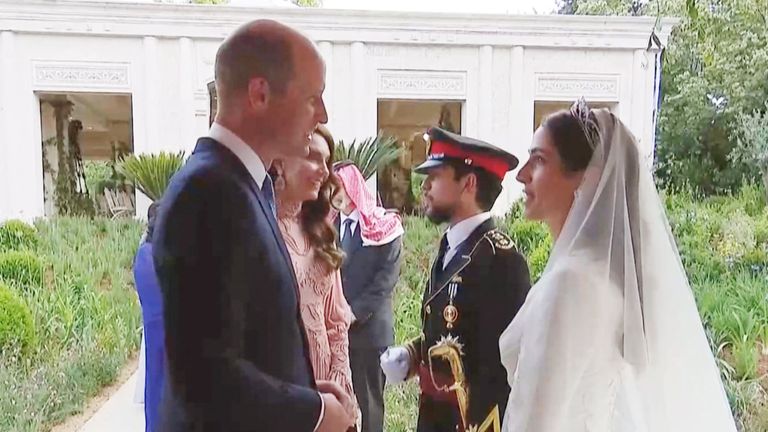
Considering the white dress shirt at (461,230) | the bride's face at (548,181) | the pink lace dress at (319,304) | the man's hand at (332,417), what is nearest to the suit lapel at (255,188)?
the man's hand at (332,417)

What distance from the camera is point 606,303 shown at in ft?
3.11

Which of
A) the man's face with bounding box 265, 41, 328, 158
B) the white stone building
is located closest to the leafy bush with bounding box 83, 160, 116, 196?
the white stone building

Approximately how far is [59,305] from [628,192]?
2.25 m

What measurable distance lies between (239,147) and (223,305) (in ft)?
0.65

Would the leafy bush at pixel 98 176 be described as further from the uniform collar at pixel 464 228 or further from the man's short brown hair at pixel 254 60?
the man's short brown hair at pixel 254 60

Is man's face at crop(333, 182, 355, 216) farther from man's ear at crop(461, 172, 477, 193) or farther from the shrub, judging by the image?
the shrub

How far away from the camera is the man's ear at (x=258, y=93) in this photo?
0.76 metres

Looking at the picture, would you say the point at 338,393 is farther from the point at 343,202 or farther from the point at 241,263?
the point at 343,202

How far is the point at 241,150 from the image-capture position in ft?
2.51

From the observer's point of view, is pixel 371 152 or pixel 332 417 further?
pixel 371 152

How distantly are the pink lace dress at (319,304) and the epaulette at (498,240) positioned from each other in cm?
33

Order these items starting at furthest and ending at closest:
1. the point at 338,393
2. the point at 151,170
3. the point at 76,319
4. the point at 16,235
Result: the point at 76,319, the point at 16,235, the point at 151,170, the point at 338,393

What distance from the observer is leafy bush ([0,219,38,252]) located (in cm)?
226

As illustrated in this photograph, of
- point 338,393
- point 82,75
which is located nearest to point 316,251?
point 338,393
